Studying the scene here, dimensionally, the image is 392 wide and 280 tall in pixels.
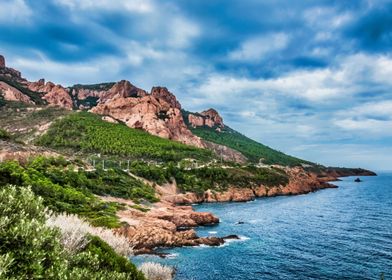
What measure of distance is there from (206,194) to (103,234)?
9955cm

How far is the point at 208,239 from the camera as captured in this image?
Answer: 6294 centimetres

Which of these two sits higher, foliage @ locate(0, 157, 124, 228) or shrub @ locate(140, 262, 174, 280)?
foliage @ locate(0, 157, 124, 228)

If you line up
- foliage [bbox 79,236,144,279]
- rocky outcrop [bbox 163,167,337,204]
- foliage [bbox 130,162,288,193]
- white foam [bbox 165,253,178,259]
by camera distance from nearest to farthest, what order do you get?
foliage [bbox 79,236,144,279]
white foam [bbox 165,253,178,259]
rocky outcrop [bbox 163,167,337,204]
foliage [bbox 130,162,288,193]

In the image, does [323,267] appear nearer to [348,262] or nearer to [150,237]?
[348,262]

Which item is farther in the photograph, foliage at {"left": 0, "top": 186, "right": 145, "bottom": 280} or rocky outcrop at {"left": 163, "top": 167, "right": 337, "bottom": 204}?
rocky outcrop at {"left": 163, "top": 167, "right": 337, "bottom": 204}

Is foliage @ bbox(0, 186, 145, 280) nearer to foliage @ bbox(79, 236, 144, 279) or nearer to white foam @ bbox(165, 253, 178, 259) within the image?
foliage @ bbox(79, 236, 144, 279)

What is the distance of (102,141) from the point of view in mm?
170250

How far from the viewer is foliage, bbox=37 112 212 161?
162250 mm

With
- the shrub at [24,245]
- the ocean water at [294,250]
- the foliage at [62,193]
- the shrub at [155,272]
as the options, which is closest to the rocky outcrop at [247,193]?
the ocean water at [294,250]

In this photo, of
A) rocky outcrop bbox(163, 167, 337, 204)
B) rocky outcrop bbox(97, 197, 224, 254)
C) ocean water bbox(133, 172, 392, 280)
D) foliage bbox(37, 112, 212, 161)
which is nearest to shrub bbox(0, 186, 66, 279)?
ocean water bbox(133, 172, 392, 280)

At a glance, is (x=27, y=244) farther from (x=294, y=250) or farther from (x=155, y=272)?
(x=294, y=250)

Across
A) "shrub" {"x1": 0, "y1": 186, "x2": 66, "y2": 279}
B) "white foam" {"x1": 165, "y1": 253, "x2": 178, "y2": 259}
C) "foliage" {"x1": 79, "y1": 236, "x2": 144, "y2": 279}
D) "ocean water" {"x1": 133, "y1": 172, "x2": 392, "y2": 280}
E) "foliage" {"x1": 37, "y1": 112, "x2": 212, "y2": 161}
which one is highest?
"foliage" {"x1": 37, "y1": 112, "x2": 212, "y2": 161}

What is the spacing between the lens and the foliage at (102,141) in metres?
162

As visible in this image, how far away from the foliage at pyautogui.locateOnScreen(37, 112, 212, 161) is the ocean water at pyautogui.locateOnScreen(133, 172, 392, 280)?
81285 mm
